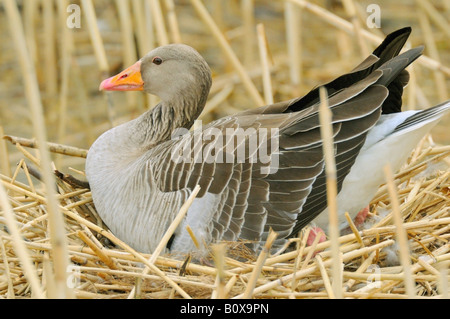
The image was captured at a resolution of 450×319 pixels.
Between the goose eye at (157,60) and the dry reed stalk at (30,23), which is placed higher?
the dry reed stalk at (30,23)

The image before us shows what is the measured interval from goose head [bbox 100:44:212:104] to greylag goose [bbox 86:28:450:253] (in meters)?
0.45

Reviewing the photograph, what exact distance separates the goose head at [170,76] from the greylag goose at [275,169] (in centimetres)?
45

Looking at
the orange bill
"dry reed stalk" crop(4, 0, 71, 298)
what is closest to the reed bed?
"dry reed stalk" crop(4, 0, 71, 298)

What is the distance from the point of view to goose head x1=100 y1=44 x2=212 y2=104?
4109 mm

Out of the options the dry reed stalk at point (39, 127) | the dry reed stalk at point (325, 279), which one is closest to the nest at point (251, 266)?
the dry reed stalk at point (325, 279)

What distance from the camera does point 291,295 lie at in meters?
2.95

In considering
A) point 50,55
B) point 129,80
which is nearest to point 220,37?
point 129,80

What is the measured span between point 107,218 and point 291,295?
4.34 feet

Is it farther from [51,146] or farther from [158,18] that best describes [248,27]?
[51,146]

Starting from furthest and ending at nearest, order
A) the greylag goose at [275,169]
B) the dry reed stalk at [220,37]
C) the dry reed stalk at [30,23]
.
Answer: the dry reed stalk at [30,23]
the dry reed stalk at [220,37]
the greylag goose at [275,169]

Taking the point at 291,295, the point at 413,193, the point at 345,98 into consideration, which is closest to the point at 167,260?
the point at 291,295

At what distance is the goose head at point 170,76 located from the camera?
4109 mm

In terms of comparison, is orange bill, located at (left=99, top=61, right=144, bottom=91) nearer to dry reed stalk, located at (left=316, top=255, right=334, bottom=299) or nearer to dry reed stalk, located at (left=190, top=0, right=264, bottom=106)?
dry reed stalk, located at (left=190, top=0, right=264, bottom=106)

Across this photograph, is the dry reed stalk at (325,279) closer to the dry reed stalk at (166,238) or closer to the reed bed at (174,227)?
the reed bed at (174,227)
